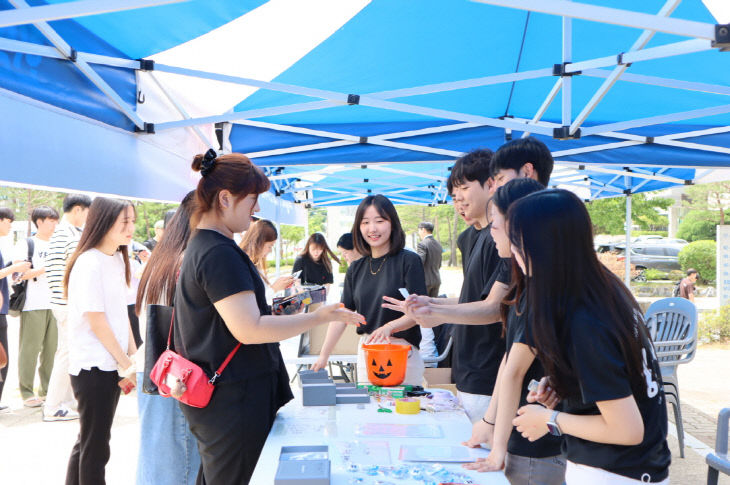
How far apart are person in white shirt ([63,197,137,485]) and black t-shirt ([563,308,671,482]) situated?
2.12m

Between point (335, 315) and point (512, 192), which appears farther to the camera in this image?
point (335, 315)

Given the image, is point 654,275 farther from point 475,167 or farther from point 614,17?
point 614,17

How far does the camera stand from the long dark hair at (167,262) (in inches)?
95.8

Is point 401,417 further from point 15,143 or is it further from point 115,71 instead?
point 115,71

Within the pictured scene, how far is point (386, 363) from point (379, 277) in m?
0.67

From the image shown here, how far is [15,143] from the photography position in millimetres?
2020

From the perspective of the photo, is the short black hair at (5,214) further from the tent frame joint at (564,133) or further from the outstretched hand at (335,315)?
the tent frame joint at (564,133)

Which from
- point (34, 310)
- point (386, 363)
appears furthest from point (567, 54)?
point (34, 310)

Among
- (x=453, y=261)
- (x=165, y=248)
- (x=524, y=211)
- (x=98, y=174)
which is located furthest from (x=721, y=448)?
(x=453, y=261)

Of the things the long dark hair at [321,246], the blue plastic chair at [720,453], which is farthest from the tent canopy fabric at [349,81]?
the long dark hair at [321,246]

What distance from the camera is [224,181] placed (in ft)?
6.47

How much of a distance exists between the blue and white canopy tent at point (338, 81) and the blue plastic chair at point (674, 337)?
1.22m

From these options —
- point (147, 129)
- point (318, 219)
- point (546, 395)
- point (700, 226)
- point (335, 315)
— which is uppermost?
point (318, 219)

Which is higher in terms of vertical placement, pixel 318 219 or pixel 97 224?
pixel 318 219
